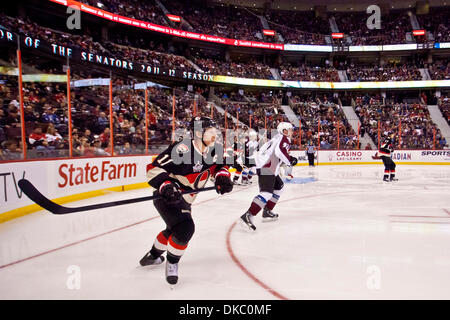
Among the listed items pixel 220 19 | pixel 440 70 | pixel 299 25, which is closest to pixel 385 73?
pixel 440 70

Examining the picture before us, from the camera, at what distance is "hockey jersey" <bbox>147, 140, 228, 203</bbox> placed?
2674mm

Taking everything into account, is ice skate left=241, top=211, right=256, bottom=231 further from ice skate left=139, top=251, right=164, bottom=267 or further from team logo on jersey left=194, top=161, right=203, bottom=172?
team logo on jersey left=194, top=161, right=203, bottom=172

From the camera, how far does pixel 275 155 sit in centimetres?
498

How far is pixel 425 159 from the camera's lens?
60.4 ft

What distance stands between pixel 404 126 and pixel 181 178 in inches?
783

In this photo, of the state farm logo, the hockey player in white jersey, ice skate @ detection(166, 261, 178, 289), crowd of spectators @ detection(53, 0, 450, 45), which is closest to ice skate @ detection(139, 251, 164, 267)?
ice skate @ detection(166, 261, 178, 289)

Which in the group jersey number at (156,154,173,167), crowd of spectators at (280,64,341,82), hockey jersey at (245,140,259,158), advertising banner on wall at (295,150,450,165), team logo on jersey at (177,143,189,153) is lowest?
advertising banner on wall at (295,150,450,165)

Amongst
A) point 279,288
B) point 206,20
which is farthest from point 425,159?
point 206,20

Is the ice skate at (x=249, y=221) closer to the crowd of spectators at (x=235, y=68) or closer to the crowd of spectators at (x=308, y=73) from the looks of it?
the crowd of spectators at (x=235, y=68)

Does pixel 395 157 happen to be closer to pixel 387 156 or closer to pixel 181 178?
pixel 387 156

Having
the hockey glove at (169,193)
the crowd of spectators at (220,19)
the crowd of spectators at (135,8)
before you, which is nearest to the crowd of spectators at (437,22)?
the crowd of spectators at (220,19)

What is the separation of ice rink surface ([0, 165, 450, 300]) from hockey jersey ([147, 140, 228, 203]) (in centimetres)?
83

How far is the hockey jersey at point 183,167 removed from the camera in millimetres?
2674
